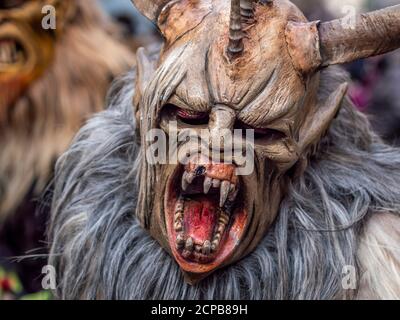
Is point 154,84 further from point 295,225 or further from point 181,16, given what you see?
point 295,225

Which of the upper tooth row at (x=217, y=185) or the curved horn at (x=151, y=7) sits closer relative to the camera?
the upper tooth row at (x=217, y=185)

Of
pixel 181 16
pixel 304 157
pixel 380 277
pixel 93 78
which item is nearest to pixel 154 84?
pixel 181 16

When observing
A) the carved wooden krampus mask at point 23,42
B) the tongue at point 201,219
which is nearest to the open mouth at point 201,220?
the tongue at point 201,219

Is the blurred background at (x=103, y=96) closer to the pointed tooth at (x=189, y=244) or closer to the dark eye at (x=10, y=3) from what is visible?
the dark eye at (x=10, y=3)

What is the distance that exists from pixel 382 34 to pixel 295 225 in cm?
39

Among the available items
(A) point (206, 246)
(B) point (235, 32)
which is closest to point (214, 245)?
(A) point (206, 246)

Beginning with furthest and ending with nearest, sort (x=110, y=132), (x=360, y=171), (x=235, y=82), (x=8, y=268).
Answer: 1. (x=8, y=268)
2. (x=110, y=132)
3. (x=360, y=171)
4. (x=235, y=82)

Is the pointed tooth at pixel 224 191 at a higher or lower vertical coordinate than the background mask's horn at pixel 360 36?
lower

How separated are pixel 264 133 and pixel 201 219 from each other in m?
0.18

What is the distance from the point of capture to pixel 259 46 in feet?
4.84

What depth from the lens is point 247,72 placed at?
147 cm

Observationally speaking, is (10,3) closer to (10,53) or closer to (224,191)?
(10,53)

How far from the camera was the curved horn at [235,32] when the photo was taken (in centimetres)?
142
